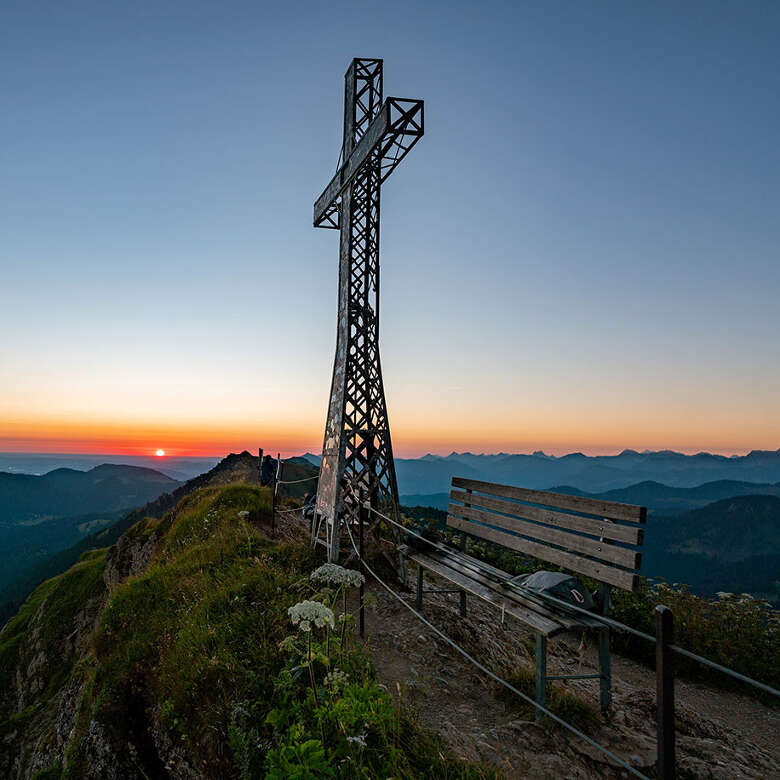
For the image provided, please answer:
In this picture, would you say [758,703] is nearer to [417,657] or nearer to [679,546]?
[417,657]

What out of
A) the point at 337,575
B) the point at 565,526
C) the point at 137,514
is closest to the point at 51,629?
the point at 337,575

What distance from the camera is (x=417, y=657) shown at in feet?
18.7

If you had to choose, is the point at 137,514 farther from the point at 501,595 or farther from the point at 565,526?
the point at 565,526

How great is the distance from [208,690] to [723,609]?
8.33m

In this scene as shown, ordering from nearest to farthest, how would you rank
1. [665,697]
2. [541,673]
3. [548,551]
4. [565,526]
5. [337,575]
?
[665,697] → [541,673] → [337,575] → [565,526] → [548,551]

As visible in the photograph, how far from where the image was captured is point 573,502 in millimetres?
5410

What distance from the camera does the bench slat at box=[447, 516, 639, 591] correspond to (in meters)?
4.28

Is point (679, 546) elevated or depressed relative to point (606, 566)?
depressed

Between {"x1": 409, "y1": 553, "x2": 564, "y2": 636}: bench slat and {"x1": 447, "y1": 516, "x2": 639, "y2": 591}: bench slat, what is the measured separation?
0.66 m

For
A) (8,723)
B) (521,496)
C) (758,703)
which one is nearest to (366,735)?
(521,496)

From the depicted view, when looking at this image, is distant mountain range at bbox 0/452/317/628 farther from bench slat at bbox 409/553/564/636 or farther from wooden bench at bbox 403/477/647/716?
wooden bench at bbox 403/477/647/716

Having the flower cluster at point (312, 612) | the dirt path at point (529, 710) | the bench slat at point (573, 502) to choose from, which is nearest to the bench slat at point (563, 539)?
the bench slat at point (573, 502)

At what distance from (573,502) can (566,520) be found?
246mm

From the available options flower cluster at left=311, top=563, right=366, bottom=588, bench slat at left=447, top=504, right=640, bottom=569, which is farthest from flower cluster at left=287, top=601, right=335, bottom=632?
bench slat at left=447, top=504, right=640, bottom=569
